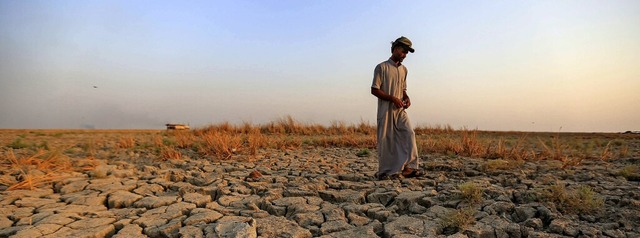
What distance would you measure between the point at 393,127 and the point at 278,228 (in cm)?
221

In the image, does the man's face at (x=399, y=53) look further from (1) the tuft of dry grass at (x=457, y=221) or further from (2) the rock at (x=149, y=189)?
(2) the rock at (x=149, y=189)

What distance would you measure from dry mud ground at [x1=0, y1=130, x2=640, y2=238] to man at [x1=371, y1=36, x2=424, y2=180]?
221 mm

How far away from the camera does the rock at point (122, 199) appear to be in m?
3.91

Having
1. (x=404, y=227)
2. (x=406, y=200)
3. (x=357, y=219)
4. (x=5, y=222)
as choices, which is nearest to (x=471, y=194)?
(x=406, y=200)

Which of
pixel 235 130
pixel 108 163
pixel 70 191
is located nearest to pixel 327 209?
pixel 70 191

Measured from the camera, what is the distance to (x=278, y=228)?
10.3 feet

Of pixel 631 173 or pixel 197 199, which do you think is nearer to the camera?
pixel 197 199

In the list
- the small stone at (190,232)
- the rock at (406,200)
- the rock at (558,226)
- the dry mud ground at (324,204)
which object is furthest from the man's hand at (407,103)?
the small stone at (190,232)

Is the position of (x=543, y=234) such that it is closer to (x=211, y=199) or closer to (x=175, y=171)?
(x=211, y=199)

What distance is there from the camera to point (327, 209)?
3609 millimetres

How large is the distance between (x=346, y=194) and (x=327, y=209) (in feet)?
1.52

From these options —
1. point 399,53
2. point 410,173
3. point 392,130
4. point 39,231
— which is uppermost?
point 399,53

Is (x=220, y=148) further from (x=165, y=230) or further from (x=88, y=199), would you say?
(x=165, y=230)

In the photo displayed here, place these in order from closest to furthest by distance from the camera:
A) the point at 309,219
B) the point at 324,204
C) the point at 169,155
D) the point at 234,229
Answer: the point at 234,229 < the point at 309,219 < the point at 324,204 < the point at 169,155
